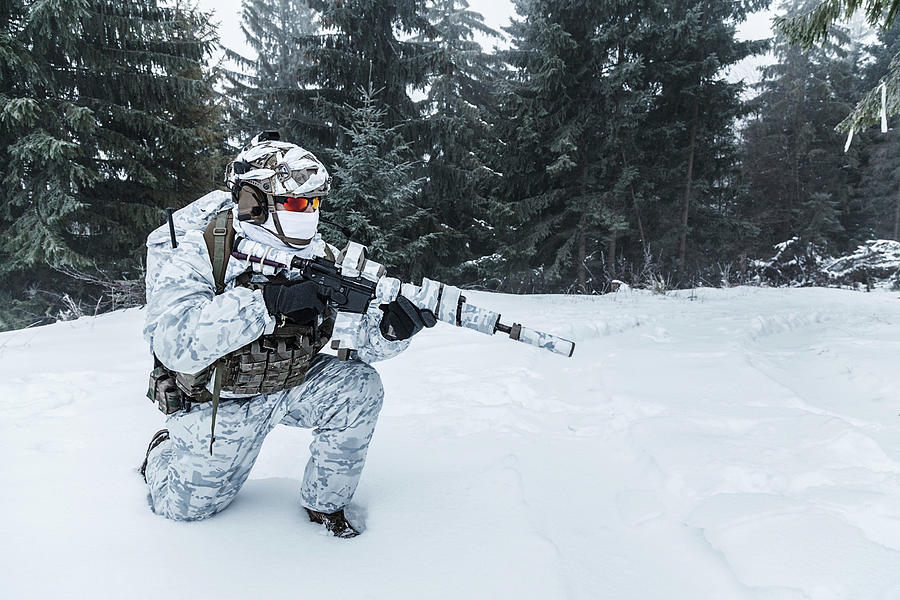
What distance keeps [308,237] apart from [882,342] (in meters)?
5.78

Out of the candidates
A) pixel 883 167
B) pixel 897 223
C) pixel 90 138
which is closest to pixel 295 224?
pixel 90 138

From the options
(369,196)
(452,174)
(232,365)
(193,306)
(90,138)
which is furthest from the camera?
(452,174)

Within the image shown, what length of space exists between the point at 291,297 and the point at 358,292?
26 centimetres

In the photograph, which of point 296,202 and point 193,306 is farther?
point 296,202

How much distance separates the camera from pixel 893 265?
48.3 ft

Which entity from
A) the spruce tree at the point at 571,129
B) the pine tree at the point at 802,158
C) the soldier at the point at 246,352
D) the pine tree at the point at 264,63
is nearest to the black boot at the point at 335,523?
the soldier at the point at 246,352

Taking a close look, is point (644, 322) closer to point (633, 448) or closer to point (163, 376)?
point (633, 448)

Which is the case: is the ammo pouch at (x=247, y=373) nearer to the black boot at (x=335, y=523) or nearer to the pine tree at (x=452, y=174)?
the black boot at (x=335, y=523)

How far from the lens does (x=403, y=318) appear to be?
2.06 metres

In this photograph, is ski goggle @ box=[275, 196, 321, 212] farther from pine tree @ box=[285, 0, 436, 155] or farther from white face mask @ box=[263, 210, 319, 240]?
pine tree @ box=[285, 0, 436, 155]

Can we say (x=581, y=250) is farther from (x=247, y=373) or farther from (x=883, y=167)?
(x=883, y=167)

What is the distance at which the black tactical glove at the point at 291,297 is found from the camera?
5.91ft

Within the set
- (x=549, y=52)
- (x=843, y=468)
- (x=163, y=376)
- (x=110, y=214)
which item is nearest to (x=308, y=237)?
(x=163, y=376)

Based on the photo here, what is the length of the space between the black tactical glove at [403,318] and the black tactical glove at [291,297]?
0.32m
